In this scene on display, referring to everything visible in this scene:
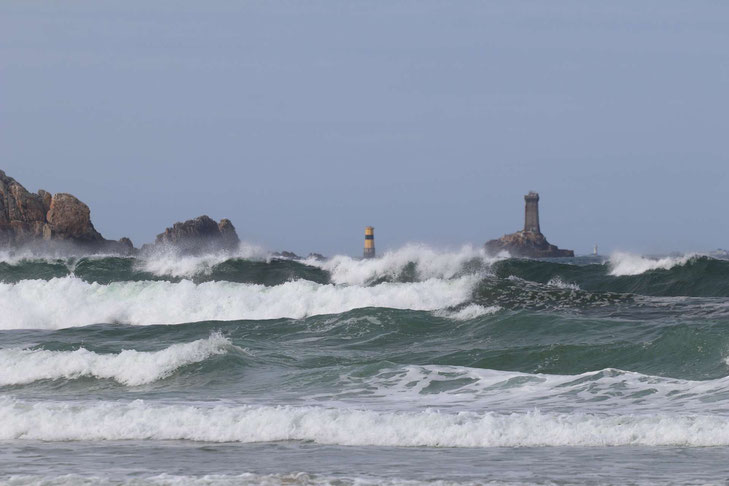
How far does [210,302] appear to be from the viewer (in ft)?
84.4

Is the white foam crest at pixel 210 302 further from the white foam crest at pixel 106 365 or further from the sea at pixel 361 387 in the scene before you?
the white foam crest at pixel 106 365

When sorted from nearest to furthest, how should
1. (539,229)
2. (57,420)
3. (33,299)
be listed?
1. (57,420)
2. (33,299)
3. (539,229)

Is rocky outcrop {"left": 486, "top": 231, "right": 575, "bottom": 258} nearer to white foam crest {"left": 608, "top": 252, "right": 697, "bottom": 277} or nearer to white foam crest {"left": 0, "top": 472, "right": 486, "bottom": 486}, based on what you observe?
white foam crest {"left": 608, "top": 252, "right": 697, "bottom": 277}

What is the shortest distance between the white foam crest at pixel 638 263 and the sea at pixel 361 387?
7.21m

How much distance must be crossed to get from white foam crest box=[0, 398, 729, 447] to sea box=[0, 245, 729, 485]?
25 millimetres

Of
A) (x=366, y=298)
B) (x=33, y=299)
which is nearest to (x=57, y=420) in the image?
(x=366, y=298)

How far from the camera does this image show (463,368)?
14.4m

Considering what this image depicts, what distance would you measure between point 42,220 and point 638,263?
44944 millimetres

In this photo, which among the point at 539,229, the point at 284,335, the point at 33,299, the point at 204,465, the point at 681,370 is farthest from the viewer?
the point at 539,229

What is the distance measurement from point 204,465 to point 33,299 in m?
20.0

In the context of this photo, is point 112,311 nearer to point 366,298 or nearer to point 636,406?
point 366,298

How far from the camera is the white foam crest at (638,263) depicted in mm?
33438

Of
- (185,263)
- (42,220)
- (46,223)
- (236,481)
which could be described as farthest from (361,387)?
(42,220)

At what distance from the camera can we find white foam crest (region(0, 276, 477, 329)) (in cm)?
2516
